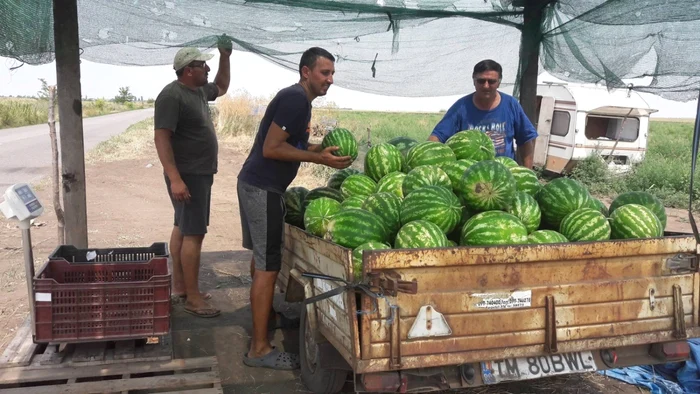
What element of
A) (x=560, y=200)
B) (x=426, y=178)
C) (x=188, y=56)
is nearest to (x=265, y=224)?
(x=426, y=178)

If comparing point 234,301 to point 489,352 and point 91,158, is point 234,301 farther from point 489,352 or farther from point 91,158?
point 91,158

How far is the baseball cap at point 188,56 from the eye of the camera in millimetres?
4586

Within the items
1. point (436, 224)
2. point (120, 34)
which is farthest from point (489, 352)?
point (120, 34)

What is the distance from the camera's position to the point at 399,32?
17.0ft

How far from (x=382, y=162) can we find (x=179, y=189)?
1644 mm

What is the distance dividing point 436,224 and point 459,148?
1.13 metres

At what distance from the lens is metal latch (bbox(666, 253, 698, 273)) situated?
10.0ft

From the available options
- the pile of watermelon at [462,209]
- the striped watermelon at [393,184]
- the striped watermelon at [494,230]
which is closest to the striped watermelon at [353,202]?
the pile of watermelon at [462,209]

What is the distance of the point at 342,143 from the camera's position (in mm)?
4035

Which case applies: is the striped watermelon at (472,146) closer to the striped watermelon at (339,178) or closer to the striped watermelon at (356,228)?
the striped watermelon at (339,178)

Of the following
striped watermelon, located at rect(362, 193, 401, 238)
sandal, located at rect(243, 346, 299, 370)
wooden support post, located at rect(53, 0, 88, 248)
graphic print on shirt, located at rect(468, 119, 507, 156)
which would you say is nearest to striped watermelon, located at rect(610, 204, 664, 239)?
striped watermelon, located at rect(362, 193, 401, 238)

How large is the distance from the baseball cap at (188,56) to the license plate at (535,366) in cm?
326

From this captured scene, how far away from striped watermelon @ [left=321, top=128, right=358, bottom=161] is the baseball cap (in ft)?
4.41

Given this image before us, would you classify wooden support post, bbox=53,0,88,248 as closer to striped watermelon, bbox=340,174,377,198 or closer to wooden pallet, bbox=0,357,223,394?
wooden pallet, bbox=0,357,223,394
